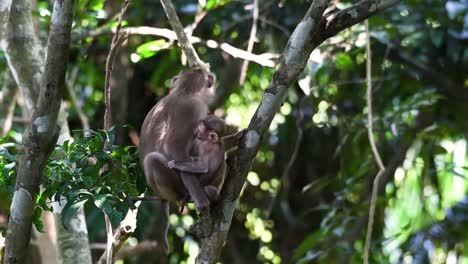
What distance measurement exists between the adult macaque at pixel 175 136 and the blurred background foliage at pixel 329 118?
69 centimetres

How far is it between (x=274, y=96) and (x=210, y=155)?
3.07ft

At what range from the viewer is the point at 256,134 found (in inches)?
128

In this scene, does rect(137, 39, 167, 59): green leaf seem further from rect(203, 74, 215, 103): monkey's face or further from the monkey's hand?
the monkey's hand

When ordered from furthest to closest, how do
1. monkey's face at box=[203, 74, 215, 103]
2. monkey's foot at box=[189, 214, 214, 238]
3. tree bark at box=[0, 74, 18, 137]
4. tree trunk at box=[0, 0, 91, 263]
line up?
tree bark at box=[0, 74, 18, 137], monkey's face at box=[203, 74, 215, 103], tree trunk at box=[0, 0, 91, 263], monkey's foot at box=[189, 214, 214, 238]

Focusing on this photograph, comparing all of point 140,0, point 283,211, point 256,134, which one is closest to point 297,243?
point 283,211

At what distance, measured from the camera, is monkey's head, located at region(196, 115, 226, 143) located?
13.5 ft

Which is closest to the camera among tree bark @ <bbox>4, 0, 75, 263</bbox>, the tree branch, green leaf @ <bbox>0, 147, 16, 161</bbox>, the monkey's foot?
tree bark @ <bbox>4, 0, 75, 263</bbox>

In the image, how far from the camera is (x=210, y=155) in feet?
13.5

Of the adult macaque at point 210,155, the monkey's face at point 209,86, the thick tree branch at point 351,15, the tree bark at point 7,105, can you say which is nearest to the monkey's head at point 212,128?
the adult macaque at point 210,155

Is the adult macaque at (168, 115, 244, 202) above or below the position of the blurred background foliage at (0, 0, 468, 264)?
above

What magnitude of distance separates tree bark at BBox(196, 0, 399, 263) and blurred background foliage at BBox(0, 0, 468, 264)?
1.90 metres

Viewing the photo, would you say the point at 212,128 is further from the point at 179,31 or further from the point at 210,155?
the point at 179,31

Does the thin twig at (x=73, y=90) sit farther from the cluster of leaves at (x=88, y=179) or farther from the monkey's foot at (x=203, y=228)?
the monkey's foot at (x=203, y=228)

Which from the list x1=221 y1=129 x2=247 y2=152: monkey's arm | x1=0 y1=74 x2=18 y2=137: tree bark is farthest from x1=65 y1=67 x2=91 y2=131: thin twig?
x1=221 y1=129 x2=247 y2=152: monkey's arm
